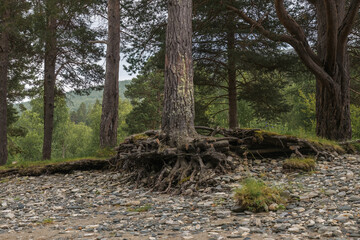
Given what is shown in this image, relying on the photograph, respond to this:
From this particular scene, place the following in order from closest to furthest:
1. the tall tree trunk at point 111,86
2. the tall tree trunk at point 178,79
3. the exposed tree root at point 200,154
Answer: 1. the exposed tree root at point 200,154
2. the tall tree trunk at point 178,79
3. the tall tree trunk at point 111,86

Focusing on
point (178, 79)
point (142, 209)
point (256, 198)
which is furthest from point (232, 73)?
point (256, 198)

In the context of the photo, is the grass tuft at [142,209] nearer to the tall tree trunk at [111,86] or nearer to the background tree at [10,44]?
the tall tree trunk at [111,86]

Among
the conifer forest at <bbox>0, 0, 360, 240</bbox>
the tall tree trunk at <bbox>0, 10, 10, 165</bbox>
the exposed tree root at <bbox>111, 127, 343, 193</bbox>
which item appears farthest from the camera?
the tall tree trunk at <bbox>0, 10, 10, 165</bbox>

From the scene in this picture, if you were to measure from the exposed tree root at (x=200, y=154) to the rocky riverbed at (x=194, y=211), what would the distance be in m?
0.37

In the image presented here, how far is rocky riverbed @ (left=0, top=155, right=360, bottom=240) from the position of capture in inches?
155

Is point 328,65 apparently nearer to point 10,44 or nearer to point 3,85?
point 3,85

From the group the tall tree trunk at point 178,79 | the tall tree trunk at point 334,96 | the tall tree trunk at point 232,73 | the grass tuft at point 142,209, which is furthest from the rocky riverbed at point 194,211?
the tall tree trunk at point 232,73

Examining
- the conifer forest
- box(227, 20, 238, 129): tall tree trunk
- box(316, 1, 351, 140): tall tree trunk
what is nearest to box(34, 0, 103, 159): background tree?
the conifer forest

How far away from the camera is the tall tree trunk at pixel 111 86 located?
12117mm

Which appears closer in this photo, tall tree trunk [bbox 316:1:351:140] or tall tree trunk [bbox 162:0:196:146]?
tall tree trunk [bbox 162:0:196:146]

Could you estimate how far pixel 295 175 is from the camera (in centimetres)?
678

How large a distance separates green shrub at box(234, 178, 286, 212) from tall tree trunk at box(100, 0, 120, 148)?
8190 millimetres

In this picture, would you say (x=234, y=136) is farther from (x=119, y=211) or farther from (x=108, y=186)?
(x=119, y=211)

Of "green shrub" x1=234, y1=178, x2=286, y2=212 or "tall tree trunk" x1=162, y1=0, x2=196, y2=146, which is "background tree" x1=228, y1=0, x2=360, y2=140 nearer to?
"tall tree trunk" x1=162, y1=0, x2=196, y2=146
